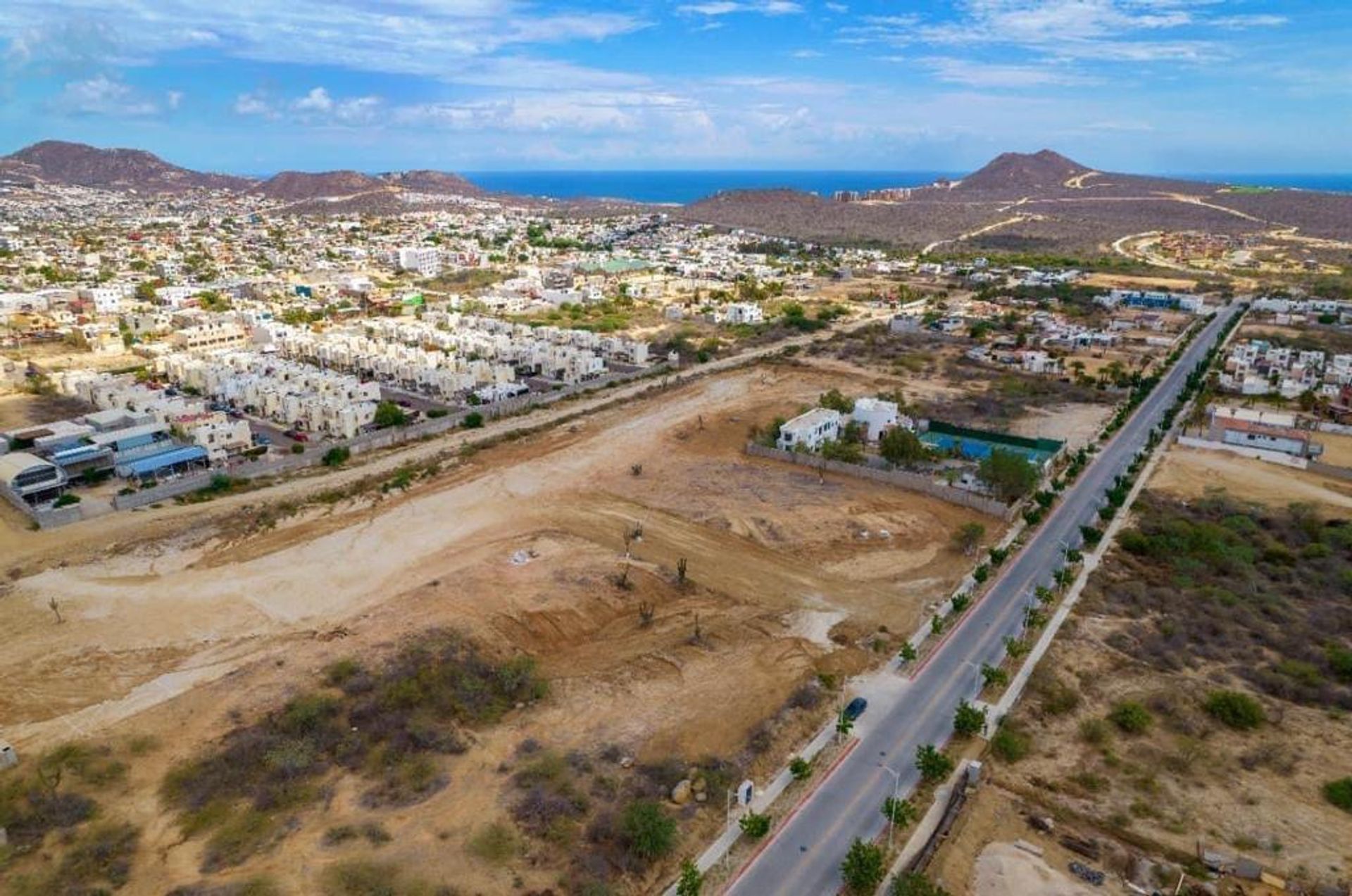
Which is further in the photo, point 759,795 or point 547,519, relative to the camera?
point 547,519

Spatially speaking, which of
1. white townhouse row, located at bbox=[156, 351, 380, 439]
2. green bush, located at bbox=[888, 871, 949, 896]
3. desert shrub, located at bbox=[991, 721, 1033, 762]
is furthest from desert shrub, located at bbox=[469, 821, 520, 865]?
white townhouse row, located at bbox=[156, 351, 380, 439]

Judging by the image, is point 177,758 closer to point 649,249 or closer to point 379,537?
point 379,537

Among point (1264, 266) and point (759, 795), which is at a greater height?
point (1264, 266)

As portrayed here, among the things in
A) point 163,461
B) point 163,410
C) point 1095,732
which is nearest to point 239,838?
point 1095,732

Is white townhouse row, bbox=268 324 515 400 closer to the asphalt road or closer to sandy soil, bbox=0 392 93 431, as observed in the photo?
sandy soil, bbox=0 392 93 431

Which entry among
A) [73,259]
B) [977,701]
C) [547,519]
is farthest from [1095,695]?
[73,259]

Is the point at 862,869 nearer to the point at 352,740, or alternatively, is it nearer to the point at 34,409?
the point at 352,740

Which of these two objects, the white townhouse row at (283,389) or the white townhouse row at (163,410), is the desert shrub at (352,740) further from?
the white townhouse row at (283,389)

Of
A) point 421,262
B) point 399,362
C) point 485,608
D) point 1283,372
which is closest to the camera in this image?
point 485,608
